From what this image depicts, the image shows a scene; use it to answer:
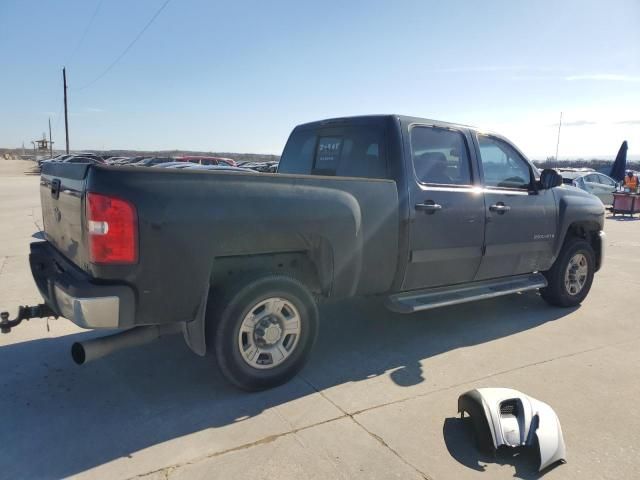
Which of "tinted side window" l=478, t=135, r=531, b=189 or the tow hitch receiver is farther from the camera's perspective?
"tinted side window" l=478, t=135, r=531, b=189

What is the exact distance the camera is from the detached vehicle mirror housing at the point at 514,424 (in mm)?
2885

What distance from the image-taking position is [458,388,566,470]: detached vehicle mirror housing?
114 inches

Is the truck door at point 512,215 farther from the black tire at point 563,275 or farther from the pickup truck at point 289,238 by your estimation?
the black tire at point 563,275

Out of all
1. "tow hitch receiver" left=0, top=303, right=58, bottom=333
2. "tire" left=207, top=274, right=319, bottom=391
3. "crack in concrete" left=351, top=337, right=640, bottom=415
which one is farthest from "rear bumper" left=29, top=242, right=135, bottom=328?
"crack in concrete" left=351, top=337, right=640, bottom=415

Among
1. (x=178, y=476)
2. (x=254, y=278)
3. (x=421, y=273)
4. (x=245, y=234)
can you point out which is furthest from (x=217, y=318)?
(x=421, y=273)

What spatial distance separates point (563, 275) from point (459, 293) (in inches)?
74.4

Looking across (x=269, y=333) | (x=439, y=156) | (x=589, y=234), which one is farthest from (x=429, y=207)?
(x=589, y=234)

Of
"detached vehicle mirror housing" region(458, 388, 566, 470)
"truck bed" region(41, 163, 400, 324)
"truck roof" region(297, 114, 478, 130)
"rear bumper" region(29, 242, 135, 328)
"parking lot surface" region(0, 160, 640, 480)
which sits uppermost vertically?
"truck roof" region(297, 114, 478, 130)

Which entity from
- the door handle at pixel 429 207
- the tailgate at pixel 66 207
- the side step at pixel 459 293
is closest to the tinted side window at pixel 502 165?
the door handle at pixel 429 207

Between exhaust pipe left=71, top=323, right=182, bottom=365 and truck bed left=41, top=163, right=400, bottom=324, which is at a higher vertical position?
truck bed left=41, top=163, right=400, bottom=324

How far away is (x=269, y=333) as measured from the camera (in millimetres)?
3645

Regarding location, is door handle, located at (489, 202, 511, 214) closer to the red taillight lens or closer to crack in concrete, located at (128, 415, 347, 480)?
crack in concrete, located at (128, 415, 347, 480)

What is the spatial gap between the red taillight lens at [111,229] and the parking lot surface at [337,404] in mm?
1120

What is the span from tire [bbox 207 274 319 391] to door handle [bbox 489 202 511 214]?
2.23 meters
